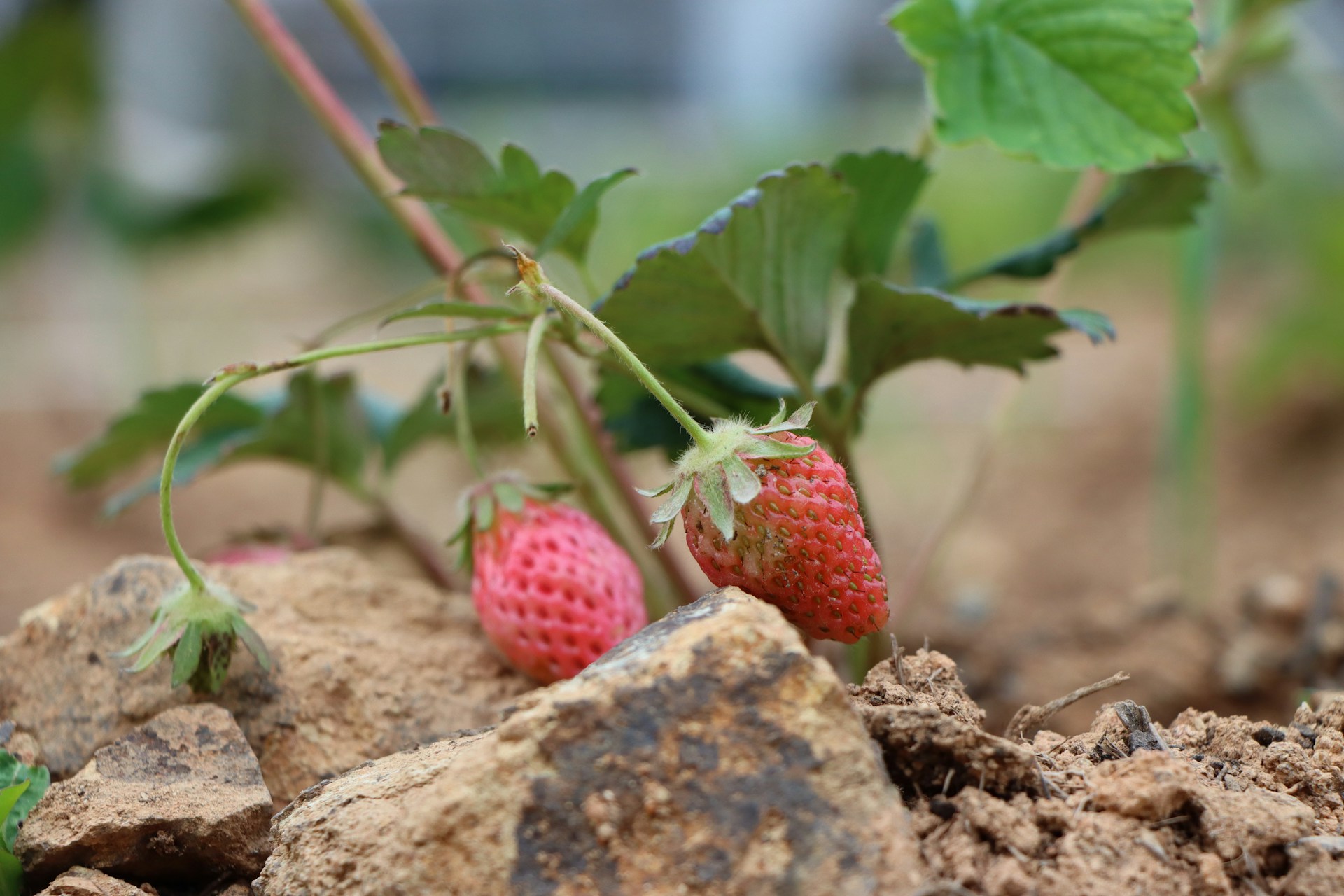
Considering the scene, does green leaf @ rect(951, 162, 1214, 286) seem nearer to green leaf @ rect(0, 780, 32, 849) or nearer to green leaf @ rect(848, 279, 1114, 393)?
green leaf @ rect(848, 279, 1114, 393)

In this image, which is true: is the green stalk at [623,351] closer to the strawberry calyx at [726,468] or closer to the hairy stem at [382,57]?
the strawberry calyx at [726,468]

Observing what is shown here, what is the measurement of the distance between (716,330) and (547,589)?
0.68 feet

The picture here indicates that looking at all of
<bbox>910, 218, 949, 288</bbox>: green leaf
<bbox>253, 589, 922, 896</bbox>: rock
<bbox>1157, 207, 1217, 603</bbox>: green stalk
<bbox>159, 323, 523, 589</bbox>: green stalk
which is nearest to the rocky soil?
<bbox>253, 589, 922, 896</bbox>: rock

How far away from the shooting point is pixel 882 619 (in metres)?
0.60

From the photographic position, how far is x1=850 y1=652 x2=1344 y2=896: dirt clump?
463mm

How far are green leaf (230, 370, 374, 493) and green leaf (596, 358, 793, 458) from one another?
244 millimetres

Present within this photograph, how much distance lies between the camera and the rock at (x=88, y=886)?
549mm

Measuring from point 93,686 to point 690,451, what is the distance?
42 centimetres

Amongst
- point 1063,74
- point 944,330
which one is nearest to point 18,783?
point 944,330

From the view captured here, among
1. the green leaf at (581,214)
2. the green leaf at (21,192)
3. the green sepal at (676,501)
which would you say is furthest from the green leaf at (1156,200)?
the green leaf at (21,192)

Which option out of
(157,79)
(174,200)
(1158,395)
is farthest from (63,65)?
(1158,395)

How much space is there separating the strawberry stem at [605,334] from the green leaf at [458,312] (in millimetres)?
74

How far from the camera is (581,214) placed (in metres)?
0.73

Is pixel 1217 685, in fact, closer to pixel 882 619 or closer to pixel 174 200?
pixel 882 619
